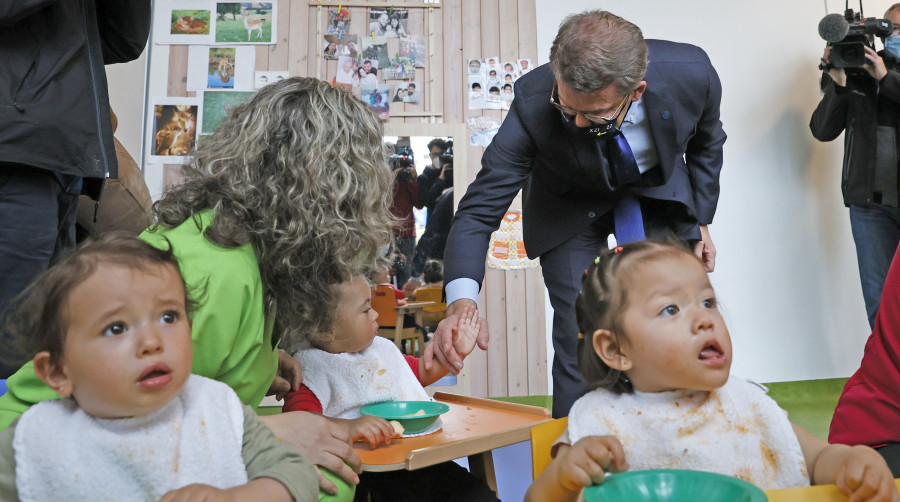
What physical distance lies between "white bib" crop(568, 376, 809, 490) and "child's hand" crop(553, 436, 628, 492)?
0.07m

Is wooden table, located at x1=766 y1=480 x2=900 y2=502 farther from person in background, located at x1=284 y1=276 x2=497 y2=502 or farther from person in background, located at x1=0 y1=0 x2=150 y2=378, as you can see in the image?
person in background, located at x1=0 y1=0 x2=150 y2=378

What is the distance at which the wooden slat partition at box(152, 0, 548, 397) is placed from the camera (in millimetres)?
3900

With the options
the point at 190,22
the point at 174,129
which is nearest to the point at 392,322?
the point at 174,129

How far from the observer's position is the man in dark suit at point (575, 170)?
5.71 feet

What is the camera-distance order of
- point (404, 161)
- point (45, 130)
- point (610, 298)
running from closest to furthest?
1. point (610, 298)
2. point (45, 130)
3. point (404, 161)

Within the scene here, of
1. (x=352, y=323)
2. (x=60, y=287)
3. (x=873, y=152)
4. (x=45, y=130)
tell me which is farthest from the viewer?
(x=873, y=152)

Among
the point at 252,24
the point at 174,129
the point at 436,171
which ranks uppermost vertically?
the point at 252,24

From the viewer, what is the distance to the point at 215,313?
3.56ft

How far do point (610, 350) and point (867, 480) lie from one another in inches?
15.8

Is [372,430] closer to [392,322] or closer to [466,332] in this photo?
[466,332]

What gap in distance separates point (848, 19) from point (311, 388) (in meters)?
3.02

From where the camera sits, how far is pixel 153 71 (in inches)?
156

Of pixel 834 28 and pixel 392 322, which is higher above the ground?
pixel 834 28

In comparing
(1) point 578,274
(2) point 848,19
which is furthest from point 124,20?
(2) point 848,19
